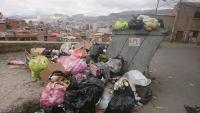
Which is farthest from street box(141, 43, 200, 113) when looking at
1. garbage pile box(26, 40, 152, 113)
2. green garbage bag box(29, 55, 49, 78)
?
green garbage bag box(29, 55, 49, 78)

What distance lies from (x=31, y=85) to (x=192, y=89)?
3.82 m

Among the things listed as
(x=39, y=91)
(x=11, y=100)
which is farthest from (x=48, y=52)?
(x=11, y=100)

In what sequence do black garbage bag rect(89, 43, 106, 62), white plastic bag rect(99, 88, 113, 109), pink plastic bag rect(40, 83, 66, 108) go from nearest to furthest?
pink plastic bag rect(40, 83, 66, 108)
white plastic bag rect(99, 88, 113, 109)
black garbage bag rect(89, 43, 106, 62)

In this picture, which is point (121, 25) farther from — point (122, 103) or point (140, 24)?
point (122, 103)

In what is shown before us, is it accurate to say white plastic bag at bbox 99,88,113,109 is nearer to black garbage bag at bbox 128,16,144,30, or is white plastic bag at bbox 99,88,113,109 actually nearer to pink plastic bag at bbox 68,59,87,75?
pink plastic bag at bbox 68,59,87,75

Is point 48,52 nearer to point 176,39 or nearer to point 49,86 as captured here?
point 49,86

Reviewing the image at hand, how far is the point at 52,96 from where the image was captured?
11.4ft

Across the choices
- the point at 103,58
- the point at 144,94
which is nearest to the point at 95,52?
the point at 103,58

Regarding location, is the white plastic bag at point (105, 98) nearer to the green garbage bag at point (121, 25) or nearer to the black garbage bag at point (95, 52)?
the black garbage bag at point (95, 52)

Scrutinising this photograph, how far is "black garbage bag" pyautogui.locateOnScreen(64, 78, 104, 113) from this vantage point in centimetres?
332

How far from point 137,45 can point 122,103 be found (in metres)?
1.91

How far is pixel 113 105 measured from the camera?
353cm

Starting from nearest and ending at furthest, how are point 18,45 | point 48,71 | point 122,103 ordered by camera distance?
point 122,103
point 48,71
point 18,45

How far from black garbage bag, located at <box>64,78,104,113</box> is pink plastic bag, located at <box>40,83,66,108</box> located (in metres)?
0.13
